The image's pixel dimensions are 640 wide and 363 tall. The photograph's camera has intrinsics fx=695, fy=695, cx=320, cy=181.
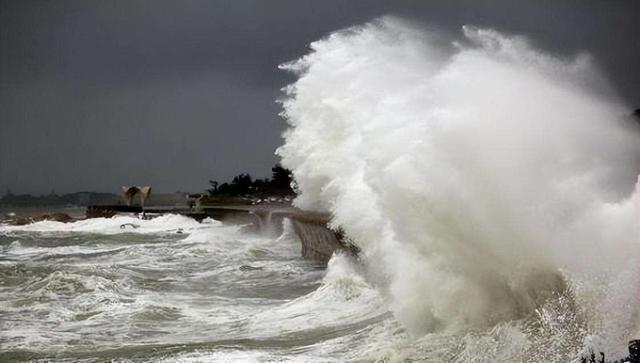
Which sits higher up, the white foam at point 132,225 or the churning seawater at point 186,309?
the white foam at point 132,225

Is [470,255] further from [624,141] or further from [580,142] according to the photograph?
[624,141]

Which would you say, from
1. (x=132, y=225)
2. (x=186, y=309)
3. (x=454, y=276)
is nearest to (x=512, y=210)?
(x=454, y=276)

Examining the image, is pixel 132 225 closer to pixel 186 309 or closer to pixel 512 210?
pixel 186 309

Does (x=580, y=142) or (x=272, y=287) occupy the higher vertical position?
(x=580, y=142)

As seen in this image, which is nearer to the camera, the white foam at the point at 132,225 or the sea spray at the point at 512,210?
the sea spray at the point at 512,210

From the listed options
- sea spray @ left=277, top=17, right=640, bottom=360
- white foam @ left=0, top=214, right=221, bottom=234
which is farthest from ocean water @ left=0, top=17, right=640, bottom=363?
white foam @ left=0, top=214, right=221, bottom=234

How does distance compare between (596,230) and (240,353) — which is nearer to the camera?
(596,230)

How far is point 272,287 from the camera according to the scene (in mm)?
15672

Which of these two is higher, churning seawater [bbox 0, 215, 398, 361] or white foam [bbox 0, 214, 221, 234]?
white foam [bbox 0, 214, 221, 234]

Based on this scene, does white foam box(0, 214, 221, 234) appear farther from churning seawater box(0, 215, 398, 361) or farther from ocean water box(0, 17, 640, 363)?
ocean water box(0, 17, 640, 363)

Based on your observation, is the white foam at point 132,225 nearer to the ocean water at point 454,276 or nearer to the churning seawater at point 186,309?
the churning seawater at point 186,309

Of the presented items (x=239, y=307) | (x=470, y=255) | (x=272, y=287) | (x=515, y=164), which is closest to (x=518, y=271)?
(x=470, y=255)

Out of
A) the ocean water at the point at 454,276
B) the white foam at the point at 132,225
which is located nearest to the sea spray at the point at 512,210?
the ocean water at the point at 454,276

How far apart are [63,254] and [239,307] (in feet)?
52.9
